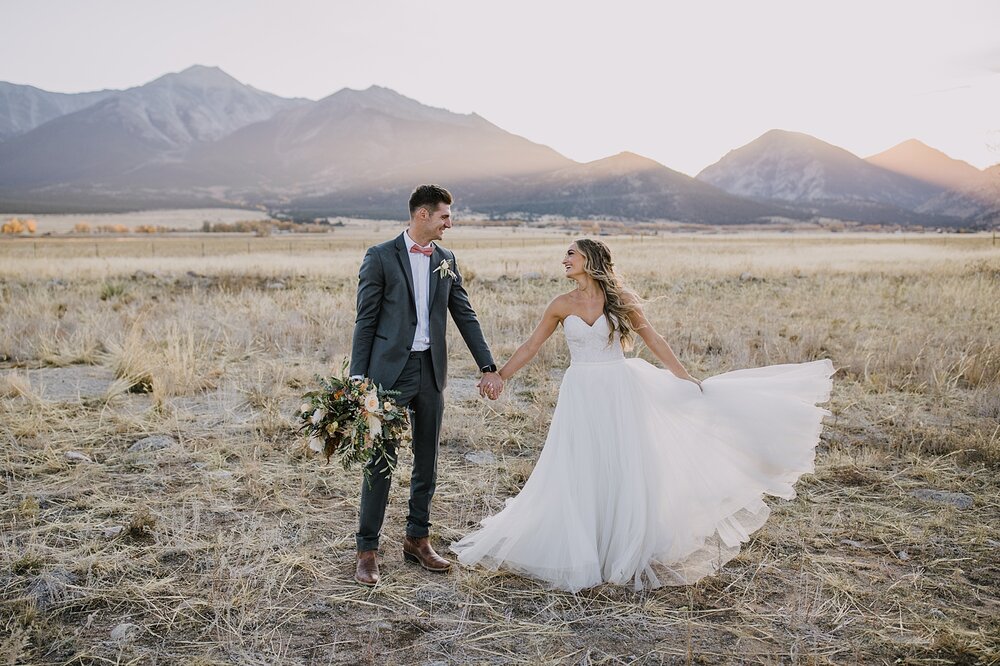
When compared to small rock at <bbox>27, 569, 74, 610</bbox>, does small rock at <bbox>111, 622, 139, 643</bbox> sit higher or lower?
lower

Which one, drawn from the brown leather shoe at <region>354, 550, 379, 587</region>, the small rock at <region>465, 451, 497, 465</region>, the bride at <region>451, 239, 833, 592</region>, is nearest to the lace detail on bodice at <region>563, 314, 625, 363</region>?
the bride at <region>451, 239, 833, 592</region>

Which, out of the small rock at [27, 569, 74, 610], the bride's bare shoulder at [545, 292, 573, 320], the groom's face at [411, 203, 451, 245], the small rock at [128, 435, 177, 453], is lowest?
the small rock at [27, 569, 74, 610]

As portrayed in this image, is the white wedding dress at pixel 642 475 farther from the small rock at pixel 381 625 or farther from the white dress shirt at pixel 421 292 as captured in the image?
the white dress shirt at pixel 421 292

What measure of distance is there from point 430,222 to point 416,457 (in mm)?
1523

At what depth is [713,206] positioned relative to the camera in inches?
7116

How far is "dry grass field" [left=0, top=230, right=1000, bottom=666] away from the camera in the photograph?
380cm

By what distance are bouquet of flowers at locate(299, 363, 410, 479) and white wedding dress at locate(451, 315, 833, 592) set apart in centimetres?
105

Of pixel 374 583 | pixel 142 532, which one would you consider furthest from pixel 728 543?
pixel 142 532

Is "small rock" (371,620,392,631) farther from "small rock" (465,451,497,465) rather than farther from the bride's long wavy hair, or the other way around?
"small rock" (465,451,497,465)

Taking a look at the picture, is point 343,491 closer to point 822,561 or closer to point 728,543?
point 728,543

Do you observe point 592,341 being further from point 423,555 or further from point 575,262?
point 423,555

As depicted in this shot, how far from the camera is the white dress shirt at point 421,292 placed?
14.4 feet

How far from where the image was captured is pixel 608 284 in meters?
4.64

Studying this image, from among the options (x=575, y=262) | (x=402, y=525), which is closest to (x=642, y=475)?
(x=575, y=262)
